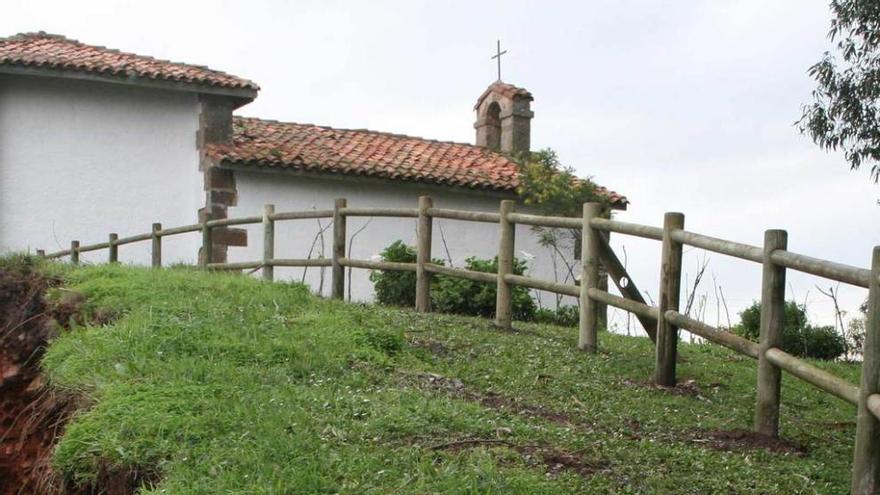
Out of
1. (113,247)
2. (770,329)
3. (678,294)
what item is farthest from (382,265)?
(113,247)

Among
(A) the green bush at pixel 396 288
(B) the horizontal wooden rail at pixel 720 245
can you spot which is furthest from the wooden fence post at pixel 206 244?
(B) the horizontal wooden rail at pixel 720 245

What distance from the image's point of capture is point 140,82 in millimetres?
18359

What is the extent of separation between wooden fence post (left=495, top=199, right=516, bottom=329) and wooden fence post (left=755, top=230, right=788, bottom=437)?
12.3 ft

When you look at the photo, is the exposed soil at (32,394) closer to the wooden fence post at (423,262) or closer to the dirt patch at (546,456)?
the dirt patch at (546,456)

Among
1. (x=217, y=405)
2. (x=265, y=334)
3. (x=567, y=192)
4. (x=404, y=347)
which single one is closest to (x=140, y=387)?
(x=217, y=405)

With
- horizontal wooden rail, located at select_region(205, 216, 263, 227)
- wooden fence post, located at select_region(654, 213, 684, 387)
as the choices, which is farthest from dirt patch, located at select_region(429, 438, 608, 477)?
horizontal wooden rail, located at select_region(205, 216, 263, 227)

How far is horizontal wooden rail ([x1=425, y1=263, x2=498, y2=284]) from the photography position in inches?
416

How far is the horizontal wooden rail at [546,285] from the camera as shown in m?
9.61

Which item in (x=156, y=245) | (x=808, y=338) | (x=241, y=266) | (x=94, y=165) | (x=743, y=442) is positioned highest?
(x=94, y=165)

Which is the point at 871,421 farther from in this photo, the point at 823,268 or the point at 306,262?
the point at 306,262

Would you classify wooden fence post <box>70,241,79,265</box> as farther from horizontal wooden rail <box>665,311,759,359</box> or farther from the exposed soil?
horizontal wooden rail <box>665,311,759,359</box>

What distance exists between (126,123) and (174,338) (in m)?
11.8

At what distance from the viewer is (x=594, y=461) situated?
5.78m

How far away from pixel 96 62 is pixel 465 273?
1024cm
